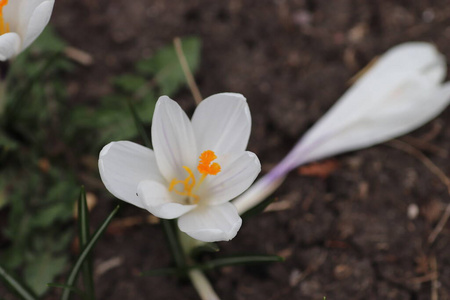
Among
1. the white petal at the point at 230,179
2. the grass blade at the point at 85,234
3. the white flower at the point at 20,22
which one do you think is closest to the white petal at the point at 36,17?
the white flower at the point at 20,22

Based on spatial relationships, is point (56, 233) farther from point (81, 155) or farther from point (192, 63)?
point (192, 63)

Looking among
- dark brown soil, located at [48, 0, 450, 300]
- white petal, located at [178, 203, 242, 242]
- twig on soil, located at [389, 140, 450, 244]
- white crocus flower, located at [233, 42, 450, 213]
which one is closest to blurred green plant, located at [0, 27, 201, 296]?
dark brown soil, located at [48, 0, 450, 300]

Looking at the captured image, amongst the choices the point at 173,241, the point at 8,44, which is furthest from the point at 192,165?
the point at 8,44

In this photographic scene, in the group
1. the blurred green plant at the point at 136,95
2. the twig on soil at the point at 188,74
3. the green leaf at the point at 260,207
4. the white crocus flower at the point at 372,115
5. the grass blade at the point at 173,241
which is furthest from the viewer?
the twig on soil at the point at 188,74

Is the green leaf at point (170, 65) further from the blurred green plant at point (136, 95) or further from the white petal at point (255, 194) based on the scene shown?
the white petal at point (255, 194)

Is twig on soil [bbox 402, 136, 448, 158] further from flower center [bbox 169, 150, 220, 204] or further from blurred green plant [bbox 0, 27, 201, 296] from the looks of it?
flower center [bbox 169, 150, 220, 204]

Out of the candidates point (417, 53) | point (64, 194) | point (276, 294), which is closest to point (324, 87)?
point (417, 53)

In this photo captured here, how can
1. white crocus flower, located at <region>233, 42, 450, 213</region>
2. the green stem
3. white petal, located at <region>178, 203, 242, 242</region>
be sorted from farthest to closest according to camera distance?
white crocus flower, located at <region>233, 42, 450, 213</region> → the green stem → white petal, located at <region>178, 203, 242, 242</region>
